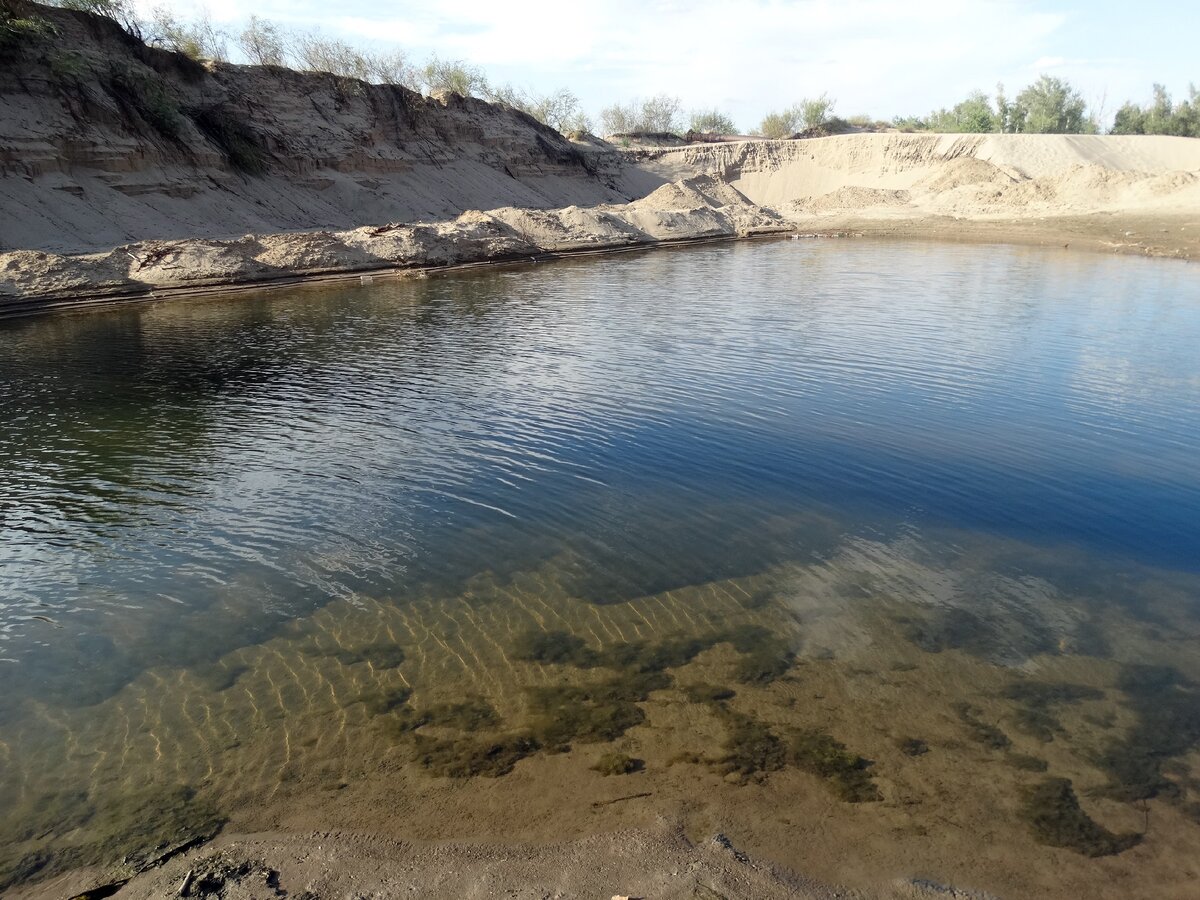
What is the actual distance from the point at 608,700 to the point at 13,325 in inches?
875

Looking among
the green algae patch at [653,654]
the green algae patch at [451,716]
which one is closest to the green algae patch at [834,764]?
the green algae patch at [653,654]

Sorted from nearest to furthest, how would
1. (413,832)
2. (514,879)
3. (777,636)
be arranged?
(514,879), (413,832), (777,636)

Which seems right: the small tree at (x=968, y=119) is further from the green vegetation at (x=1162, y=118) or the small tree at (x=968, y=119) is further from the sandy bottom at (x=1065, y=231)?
the sandy bottom at (x=1065, y=231)

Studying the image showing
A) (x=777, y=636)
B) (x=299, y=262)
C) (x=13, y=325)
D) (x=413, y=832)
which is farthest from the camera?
(x=299, y=262)

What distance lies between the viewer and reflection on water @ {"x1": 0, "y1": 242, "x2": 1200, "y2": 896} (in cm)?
467

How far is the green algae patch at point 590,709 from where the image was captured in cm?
529

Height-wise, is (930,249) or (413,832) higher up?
(930,249)

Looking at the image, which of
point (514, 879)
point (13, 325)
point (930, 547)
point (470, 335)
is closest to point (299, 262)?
point (13, 325)

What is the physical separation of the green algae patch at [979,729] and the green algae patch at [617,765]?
7.31 ft

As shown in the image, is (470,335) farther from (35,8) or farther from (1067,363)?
(35,8)

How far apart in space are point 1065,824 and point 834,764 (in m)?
1.27

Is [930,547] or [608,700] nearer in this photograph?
[608,700]

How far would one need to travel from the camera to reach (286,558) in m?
7.77

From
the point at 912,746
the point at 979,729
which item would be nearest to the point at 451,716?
the point at 912,746
